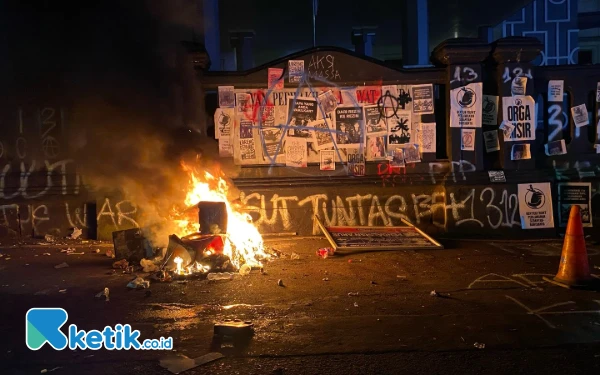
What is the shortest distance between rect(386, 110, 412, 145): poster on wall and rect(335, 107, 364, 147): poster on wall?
20.1 inches

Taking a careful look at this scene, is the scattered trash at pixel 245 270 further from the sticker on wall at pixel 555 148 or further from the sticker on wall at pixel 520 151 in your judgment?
the sticker on wall at pixel 555 148

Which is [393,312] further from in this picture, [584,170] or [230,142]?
[584,170]

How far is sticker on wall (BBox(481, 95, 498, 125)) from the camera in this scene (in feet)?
28.5

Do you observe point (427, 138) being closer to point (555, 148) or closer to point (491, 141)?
point (491, 141)

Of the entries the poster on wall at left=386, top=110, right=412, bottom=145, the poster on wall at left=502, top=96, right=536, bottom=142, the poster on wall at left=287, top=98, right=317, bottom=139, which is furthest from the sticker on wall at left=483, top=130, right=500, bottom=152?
the poster on wall at left=287, top=98, right=317, bottom=139

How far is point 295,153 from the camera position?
28.7ft

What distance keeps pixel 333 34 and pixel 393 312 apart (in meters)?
14.4

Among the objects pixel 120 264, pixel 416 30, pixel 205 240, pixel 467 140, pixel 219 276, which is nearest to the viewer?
pixel 219 276

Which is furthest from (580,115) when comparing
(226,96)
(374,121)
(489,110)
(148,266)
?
(148,266)

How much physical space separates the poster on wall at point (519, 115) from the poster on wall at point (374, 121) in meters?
2.06

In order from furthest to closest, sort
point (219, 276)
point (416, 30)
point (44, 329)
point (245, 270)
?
point (416, 30), point (245, 270), point (219, 276), point (44, 329)

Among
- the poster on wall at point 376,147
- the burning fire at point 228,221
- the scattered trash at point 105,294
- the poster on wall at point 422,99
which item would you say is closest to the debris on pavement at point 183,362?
the scattered trash at point 105,294

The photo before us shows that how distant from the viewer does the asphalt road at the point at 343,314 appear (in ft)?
12.5

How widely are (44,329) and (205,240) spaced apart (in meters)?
2.58
